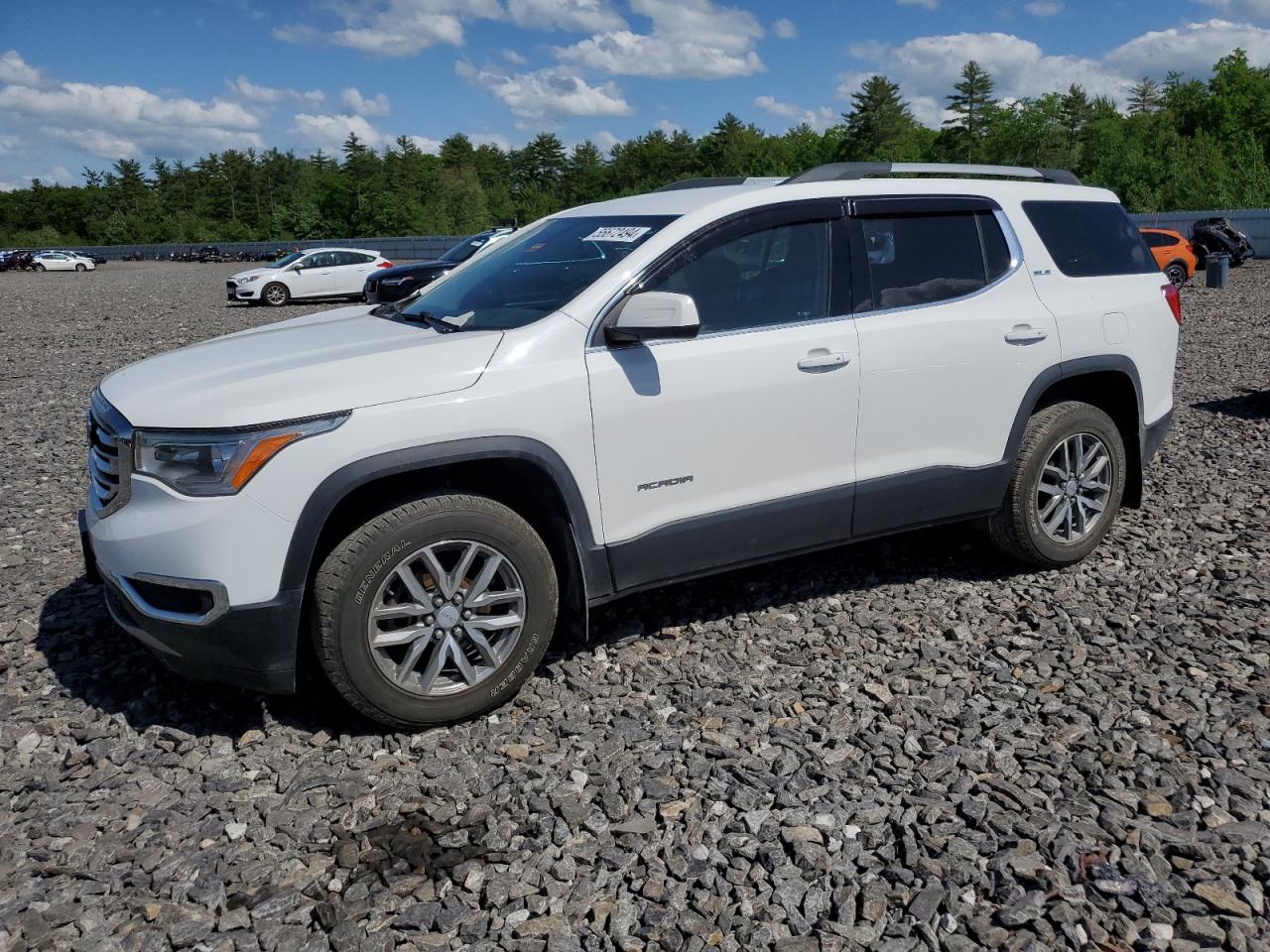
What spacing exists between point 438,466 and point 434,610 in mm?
500

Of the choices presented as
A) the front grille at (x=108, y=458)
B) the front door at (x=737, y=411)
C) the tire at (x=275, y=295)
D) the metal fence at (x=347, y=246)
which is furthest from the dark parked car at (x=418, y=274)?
the metal fence at (x=347, y=246)

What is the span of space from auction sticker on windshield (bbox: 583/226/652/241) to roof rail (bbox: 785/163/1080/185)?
2.33 ft

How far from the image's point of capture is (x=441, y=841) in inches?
124

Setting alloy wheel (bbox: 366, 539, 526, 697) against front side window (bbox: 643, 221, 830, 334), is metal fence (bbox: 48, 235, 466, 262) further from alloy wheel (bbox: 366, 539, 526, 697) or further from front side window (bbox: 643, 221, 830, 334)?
alloy wheel (bbox: 366, 539, 526, 697)

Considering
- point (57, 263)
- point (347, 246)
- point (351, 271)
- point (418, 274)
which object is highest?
point (347, 246)

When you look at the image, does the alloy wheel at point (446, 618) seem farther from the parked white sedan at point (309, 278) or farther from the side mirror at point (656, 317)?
the parked white sedan at point (309, 278)

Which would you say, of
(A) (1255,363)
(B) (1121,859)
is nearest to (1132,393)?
(B) (1121,859)

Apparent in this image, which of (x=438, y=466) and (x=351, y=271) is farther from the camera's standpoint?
(x=351, y=271)

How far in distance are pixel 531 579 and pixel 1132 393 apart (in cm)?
327

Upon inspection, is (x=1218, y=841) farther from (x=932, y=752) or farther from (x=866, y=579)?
(x=866, y=579)

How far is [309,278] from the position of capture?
2769 centimetres

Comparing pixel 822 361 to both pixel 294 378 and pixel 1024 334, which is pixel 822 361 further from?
pixel 294 378

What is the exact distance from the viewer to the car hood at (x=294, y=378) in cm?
335

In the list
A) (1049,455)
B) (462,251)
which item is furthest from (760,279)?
(462,251)
